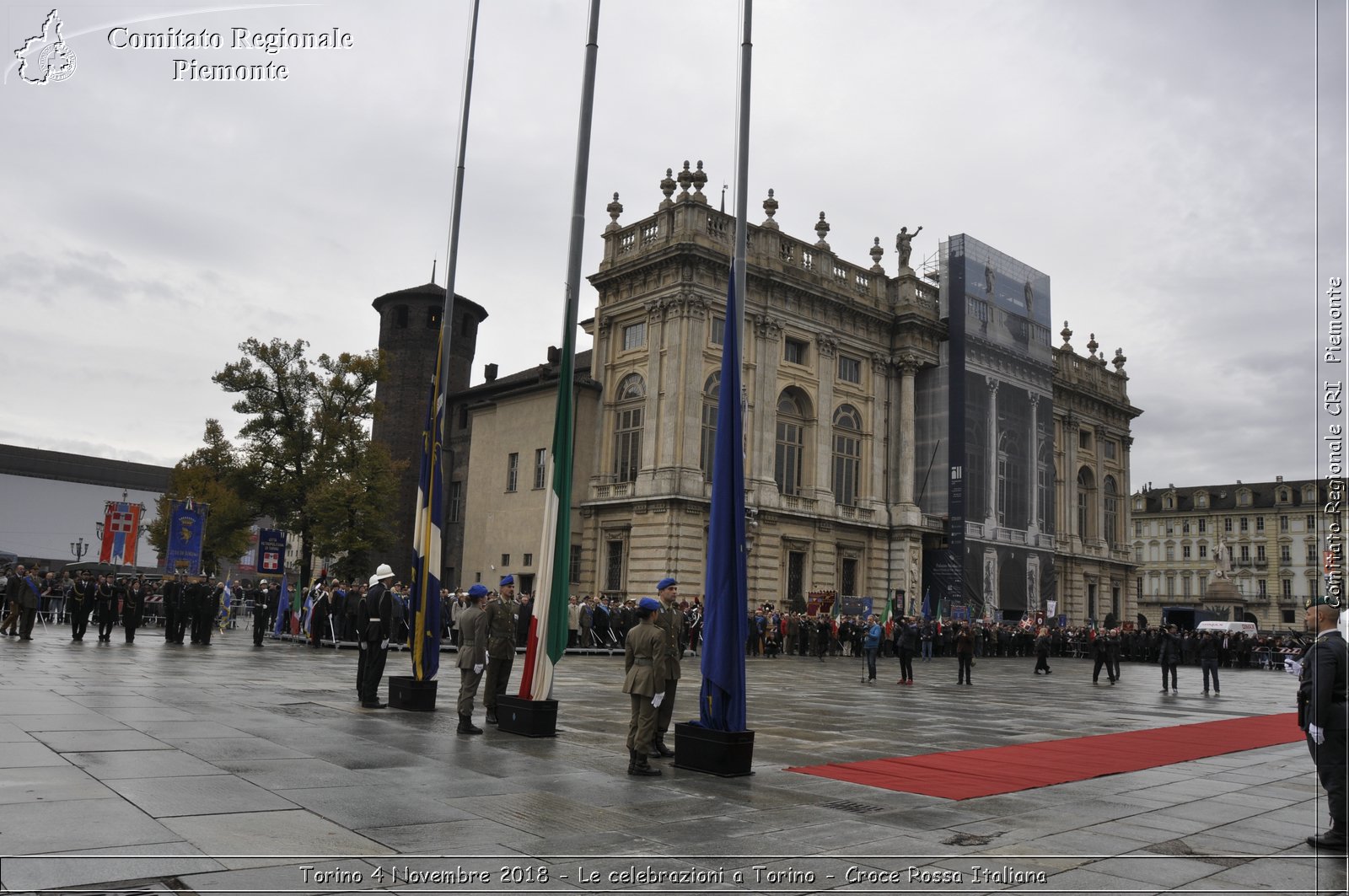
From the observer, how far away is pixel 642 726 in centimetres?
938

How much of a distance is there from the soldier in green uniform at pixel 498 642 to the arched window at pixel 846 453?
32949mm

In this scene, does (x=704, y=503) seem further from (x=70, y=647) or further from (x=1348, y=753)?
(x=1348, y=753)

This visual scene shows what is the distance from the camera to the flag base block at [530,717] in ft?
37.6

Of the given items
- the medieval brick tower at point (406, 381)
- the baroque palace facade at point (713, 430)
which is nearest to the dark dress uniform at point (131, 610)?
the baroque palace facade at point (713, 430)

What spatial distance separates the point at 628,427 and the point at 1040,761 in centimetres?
3122

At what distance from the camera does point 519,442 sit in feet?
144

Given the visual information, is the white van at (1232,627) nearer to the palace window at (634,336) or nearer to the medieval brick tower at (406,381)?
the palace window at (634,336)

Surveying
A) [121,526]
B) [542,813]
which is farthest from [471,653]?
[121,526]

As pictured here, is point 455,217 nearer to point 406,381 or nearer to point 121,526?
point 121,526

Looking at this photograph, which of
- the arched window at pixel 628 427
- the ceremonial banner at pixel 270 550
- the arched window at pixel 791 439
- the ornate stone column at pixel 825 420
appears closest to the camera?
the ceremonial banner at pixel 270 550

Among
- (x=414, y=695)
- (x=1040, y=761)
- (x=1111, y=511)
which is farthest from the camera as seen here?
(x=1111, y=511)

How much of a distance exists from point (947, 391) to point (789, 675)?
2567 cm


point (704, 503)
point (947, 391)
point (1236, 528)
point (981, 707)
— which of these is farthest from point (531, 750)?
point (1236, 528)

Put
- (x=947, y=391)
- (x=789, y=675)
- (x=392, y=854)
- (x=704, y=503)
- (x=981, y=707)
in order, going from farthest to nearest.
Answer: (x=947, y=391) < (x=704, y=503) < (x=789, y=675) < (x=981, y=707) < (x=392, y=854)
